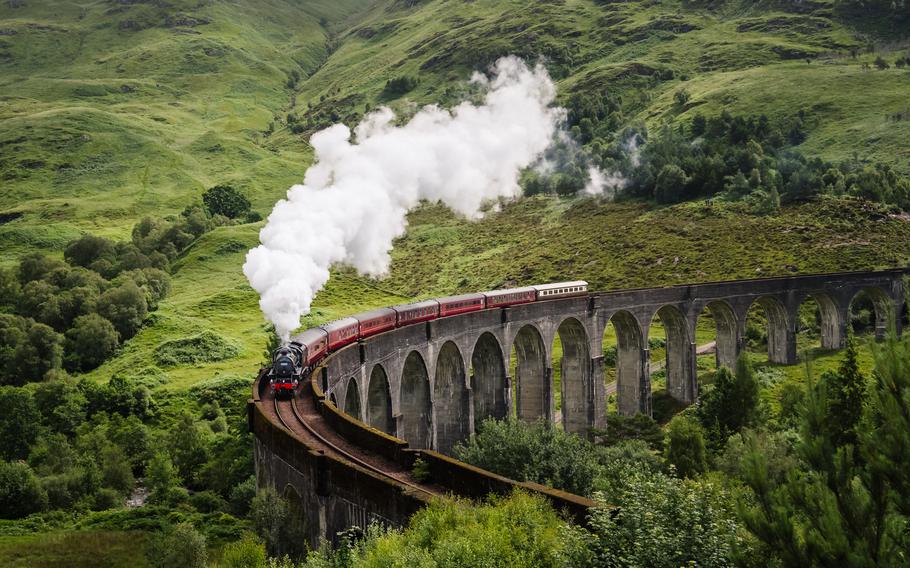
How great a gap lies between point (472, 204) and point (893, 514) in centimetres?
11777

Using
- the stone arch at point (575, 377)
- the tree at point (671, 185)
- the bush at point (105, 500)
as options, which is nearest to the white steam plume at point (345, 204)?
the bush at point (105, 500)

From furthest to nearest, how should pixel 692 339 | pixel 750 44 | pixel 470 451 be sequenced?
pixel 750 44
pixel 692 339
pixel 470 451

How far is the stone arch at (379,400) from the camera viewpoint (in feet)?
137

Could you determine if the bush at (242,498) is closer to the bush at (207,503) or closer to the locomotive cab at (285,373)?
the bush at (207,503)

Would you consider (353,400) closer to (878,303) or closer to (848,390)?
(848,390)

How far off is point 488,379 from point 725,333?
27390 millimetres

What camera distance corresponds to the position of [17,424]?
56.9 meters

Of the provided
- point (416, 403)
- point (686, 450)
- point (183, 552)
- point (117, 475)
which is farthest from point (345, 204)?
point (183, 552)

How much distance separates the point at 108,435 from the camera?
5850 cm

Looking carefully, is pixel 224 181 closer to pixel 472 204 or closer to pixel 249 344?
pixel 472 204

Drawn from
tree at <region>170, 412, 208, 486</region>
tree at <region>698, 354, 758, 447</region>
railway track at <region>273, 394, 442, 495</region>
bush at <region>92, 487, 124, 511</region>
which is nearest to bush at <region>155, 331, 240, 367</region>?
tree at <region>170, 412, 208, 486</region>

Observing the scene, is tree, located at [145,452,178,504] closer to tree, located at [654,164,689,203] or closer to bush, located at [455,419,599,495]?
bush, located at [455,419,599,495]

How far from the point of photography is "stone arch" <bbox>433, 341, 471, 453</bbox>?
4972cm

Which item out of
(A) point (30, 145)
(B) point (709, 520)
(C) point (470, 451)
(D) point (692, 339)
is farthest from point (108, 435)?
(A) point (30, 145)
